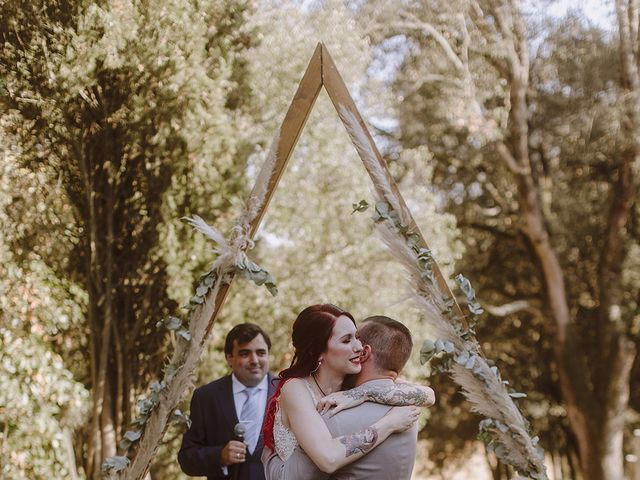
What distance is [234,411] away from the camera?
4.34m

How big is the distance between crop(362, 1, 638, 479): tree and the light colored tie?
358 inches

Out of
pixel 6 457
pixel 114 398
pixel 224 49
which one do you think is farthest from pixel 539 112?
pixel 6 457

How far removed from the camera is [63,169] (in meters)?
6.00

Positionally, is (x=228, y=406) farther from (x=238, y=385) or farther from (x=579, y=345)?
(x=579, y=345)

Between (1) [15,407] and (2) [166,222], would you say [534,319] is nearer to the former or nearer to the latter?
(2) [166,222]

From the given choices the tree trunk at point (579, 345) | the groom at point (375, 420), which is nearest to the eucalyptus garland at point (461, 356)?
the groom at point (375, 420)

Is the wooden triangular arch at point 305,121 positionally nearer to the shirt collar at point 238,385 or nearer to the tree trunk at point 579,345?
the shirt collar at point 238,385

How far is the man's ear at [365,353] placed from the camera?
2830mm

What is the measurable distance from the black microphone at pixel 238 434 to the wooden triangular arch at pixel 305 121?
54 cm

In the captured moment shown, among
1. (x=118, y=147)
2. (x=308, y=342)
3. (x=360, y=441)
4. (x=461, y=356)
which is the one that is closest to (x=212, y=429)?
(x=461, y=356)

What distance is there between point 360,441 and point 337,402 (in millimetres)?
148

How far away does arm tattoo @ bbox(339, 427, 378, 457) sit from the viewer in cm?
265

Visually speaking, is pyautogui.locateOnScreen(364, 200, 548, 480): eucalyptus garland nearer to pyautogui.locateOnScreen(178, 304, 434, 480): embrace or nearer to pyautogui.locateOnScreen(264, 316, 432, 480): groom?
pyautogui.locateOnScreen(178, 304, 434, 480): embrace

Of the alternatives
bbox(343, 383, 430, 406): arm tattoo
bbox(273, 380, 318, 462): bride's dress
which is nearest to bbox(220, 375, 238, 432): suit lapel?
bbox(273, 380, 318, 462): bride's dress
